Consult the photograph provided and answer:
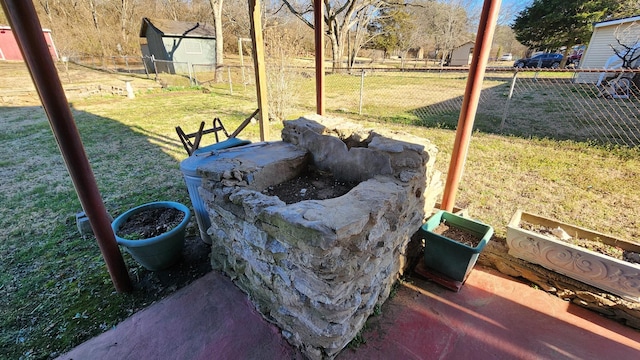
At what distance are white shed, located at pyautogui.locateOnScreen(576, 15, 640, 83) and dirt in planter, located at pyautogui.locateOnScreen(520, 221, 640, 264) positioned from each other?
13532 millimetres

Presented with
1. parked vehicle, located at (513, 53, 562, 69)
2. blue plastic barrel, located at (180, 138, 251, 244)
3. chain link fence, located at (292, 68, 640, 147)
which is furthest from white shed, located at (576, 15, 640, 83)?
blue plastic barrel, located at (180, 138, 251, 244)

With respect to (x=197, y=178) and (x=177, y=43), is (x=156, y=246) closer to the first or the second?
(x=197, y=178)

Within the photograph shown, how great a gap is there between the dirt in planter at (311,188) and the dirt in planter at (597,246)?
1.73 metres

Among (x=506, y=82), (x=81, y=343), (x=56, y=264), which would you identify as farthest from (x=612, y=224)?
(x=506, y=82)

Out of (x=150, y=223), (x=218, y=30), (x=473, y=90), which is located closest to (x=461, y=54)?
(x=218, y=30)

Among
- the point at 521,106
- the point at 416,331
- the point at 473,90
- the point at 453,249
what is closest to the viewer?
the point at 416,331

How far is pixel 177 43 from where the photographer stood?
60.8 feet

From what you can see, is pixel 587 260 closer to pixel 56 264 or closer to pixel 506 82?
pixel 56 264

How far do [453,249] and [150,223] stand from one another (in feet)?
8.78

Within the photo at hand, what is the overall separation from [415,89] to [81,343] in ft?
41.2

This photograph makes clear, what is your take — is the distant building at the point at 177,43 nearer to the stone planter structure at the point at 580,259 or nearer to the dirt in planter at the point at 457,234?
the dirt in planter at the point at 457,234

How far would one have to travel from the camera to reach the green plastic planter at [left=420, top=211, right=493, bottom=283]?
2223 millimetres

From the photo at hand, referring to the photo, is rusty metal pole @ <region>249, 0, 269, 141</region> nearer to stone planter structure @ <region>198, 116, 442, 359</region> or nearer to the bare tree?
stone planter structure @ <region>198, 116, 442, 359</region>

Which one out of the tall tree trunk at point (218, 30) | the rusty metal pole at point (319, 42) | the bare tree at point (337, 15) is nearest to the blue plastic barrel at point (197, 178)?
the rusty metal pole at point (319, 42)
